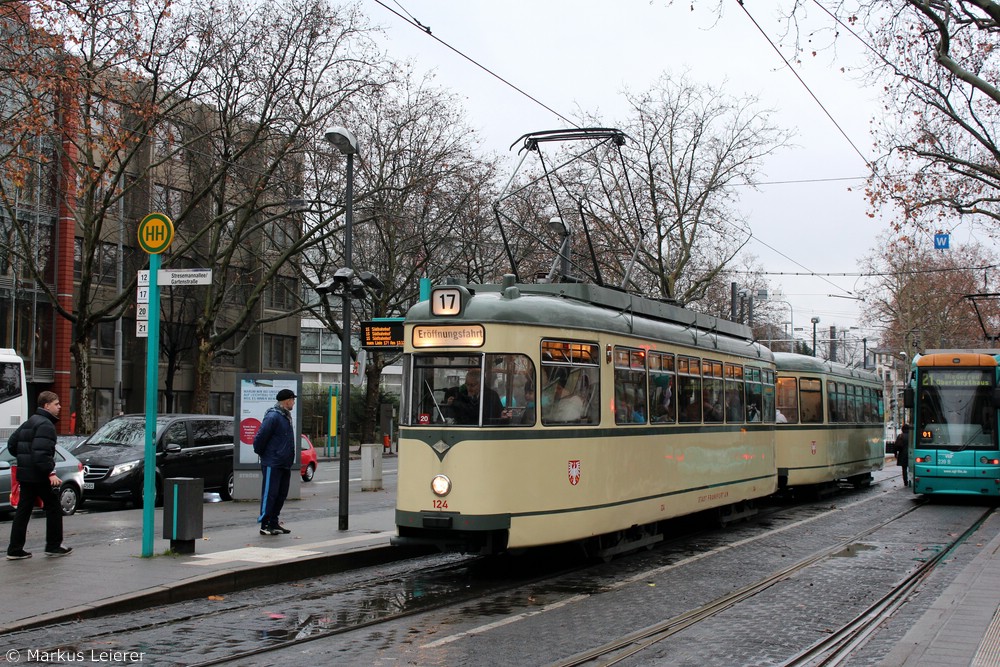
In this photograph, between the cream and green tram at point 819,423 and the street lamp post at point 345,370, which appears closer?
the street lamp post at point 345,370

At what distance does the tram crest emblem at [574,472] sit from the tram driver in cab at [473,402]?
1060 millimetres

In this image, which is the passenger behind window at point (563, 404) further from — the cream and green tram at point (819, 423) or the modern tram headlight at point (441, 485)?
the cream and green tram at point (819, 423)

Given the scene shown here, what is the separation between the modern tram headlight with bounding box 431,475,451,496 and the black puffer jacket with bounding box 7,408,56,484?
413 cm

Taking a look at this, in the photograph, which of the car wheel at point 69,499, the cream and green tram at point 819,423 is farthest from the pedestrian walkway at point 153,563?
the cream and green tram at point 819,423

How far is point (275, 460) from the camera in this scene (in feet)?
42.8

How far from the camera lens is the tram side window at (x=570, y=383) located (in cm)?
1066

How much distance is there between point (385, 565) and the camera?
39.7 feet

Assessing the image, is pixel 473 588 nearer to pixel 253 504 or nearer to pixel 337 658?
pixel 337 658

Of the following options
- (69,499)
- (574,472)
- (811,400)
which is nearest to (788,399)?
(811,400)

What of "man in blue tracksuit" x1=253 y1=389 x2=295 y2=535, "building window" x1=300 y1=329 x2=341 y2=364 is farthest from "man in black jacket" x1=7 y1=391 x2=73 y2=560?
"building window" x1=300 y1=329 x2=341 y2=364

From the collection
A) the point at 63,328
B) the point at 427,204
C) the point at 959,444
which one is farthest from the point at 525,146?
the point at 63,328

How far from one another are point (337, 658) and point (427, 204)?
3343 centimetres

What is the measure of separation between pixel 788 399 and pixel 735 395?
6.05 meters

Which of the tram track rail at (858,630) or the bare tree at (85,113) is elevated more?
the bare tree at (85,113)
